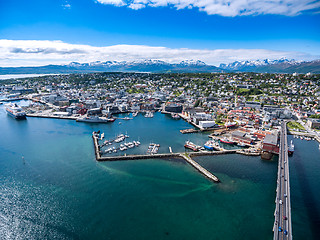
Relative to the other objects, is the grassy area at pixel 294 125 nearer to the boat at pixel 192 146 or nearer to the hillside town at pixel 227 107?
the hillside town at pixel 227 107

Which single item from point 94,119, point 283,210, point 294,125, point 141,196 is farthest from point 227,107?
point 141,196

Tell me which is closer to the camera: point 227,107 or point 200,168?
point 200,168

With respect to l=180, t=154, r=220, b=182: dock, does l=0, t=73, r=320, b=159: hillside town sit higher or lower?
higher

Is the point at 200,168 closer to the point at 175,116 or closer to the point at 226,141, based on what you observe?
the point at 226,141

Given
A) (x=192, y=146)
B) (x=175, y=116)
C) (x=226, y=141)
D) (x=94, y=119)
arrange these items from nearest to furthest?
(x=192, y=146)
(x=226, y=141)
(x=94, y=119)
(x=175, y=116)

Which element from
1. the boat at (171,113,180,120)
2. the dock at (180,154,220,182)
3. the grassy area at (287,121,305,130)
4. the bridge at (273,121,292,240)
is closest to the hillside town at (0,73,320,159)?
the grassy area at (287,121,305,130)

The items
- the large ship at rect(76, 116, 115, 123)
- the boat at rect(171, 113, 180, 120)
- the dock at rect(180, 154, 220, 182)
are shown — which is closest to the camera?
the dock at rect(180, 154, 220, 182)

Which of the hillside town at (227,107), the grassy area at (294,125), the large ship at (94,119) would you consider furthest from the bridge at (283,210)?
the large ship at (94,119)

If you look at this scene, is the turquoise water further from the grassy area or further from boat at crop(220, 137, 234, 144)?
the grassy area

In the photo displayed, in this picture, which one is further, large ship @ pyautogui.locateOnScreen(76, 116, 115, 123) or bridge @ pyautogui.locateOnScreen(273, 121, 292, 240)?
large ship @ pyautogui.locateOnScreen(76, 116, 115, 123)
